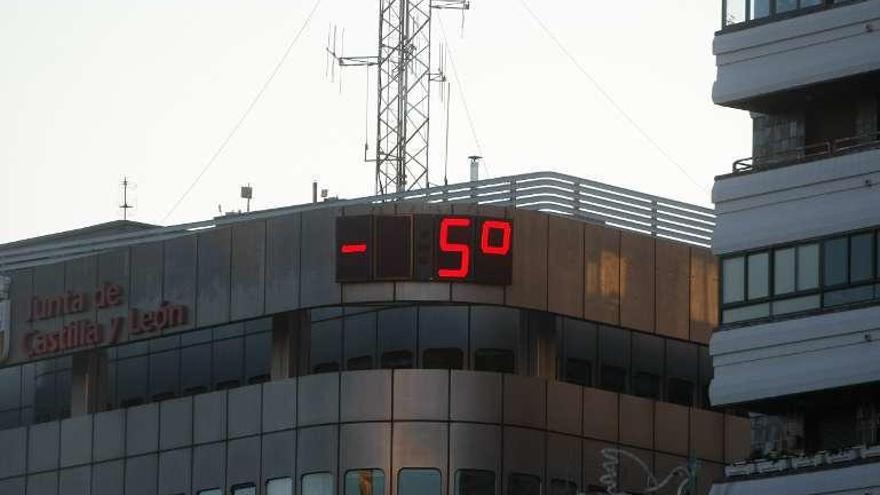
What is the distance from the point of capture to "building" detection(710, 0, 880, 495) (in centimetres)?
8544

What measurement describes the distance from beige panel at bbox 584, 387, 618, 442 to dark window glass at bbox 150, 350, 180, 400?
52.2 feet

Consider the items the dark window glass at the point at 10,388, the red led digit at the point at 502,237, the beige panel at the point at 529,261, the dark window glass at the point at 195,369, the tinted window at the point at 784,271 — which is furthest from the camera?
the dark window glass at the point at 10,388

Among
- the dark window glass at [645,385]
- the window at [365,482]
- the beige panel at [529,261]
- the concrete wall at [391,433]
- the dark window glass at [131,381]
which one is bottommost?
the window at [365,482]

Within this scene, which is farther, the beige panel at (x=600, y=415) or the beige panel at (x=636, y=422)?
the beige panel at (x=636, y=422)

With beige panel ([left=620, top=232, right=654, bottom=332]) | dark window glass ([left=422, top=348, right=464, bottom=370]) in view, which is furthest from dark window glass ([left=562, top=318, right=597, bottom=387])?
dark window glass ([left=422, top=348, right=464, bottom=370])

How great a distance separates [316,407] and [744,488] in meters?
23.0

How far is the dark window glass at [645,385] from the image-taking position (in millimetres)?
111375

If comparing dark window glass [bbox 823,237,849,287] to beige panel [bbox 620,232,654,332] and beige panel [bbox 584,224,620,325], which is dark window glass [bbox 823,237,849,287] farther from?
beige panel [bbox 620,232,654,332]

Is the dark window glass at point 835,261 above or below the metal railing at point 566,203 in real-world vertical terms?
below

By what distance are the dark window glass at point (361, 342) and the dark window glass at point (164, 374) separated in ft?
26.5

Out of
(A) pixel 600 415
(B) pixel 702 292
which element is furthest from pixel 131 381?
(B) pixel 702 292

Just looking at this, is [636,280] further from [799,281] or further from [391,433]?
[799,281]

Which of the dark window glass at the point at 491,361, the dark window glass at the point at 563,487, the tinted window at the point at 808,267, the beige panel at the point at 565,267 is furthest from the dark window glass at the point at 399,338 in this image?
the tinted window at the point at 808,267

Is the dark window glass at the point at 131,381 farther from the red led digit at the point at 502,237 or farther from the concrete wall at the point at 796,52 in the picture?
the concrete wall at the point at 796,52
